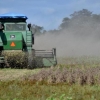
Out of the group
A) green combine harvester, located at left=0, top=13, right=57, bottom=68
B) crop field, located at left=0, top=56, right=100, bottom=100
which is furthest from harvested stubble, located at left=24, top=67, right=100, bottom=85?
green combine harvester, located at left=0, top=13, right=57, bottom=68

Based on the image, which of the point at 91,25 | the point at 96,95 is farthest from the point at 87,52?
the point at 96,95

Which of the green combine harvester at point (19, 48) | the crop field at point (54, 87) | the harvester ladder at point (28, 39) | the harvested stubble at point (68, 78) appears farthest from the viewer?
the harvester ladder at point (28, 39)

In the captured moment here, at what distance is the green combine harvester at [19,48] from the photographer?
52.7ft

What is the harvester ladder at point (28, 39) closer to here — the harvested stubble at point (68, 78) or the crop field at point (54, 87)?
the crop field at point (54, 87)

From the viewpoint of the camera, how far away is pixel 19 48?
16750 mm

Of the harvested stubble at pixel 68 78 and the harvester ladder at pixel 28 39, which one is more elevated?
the harvester ladder at pixel 28 39

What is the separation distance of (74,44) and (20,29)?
17.4 m

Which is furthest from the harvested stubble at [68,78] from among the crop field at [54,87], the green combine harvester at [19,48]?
the green combine harvester at [19,48]

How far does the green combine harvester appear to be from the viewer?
1608 centimetres

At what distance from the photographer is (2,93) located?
898 centimetres

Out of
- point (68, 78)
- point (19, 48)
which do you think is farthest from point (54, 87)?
point (19, 48)

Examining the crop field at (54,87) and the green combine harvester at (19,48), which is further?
the green combine harvester at (19,48)

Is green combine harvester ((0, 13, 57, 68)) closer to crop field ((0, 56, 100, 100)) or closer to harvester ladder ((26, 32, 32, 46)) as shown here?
harvester ladder ((26, 32, 32, 46))

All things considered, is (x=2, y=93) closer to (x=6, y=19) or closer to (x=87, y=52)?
(x=6, y=19)
